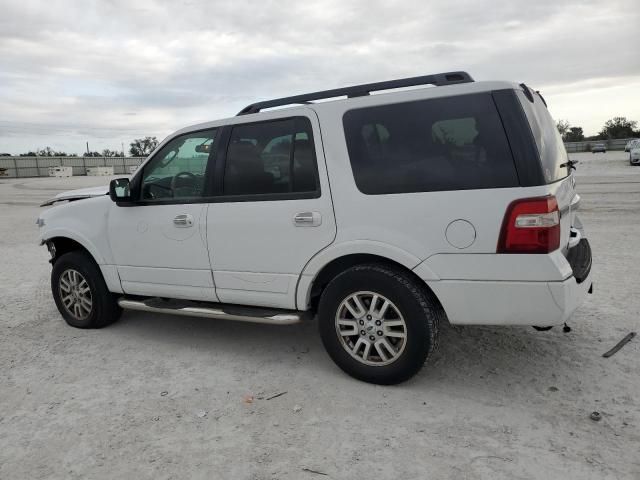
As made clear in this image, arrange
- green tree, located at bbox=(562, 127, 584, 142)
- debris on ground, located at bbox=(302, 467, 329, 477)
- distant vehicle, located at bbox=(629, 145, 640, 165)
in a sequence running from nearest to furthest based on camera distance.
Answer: debris on ground, located at bbox=(302, 467, 329, 477)
distant vehicle, located at bbox=(629, 145, 640, 165)
green tree, located at bbox=(562, 127, 584, 142)

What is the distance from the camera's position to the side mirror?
4.50m

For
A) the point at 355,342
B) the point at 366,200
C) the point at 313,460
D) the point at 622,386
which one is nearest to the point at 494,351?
the point at 622,386

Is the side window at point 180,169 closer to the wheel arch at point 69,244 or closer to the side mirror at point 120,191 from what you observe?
the side mirror at point 120,191

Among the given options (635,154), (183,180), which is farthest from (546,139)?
(635,154)

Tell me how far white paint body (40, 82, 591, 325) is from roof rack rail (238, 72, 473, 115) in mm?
128

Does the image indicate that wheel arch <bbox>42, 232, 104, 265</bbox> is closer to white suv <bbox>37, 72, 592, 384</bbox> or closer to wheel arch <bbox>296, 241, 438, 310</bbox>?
white suv <bbox>37, 72, 592, 384</bbox>

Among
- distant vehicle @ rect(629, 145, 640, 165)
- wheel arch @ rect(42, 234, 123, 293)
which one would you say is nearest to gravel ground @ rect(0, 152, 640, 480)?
wheel arch @ rect(42, 234, 123, 293)

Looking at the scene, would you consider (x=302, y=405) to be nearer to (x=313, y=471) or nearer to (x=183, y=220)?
(x=313, y=471)

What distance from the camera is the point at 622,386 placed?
11.2 feet

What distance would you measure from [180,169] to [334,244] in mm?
1661

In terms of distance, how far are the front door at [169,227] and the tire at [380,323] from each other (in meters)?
1.17

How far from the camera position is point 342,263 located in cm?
374

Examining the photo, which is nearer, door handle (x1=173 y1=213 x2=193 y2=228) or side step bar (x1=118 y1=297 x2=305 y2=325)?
side step bar (x1=118 y1=297 x2=305 y2=325)

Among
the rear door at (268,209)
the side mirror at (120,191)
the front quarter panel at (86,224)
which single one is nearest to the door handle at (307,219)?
the rear door at (268,209)
